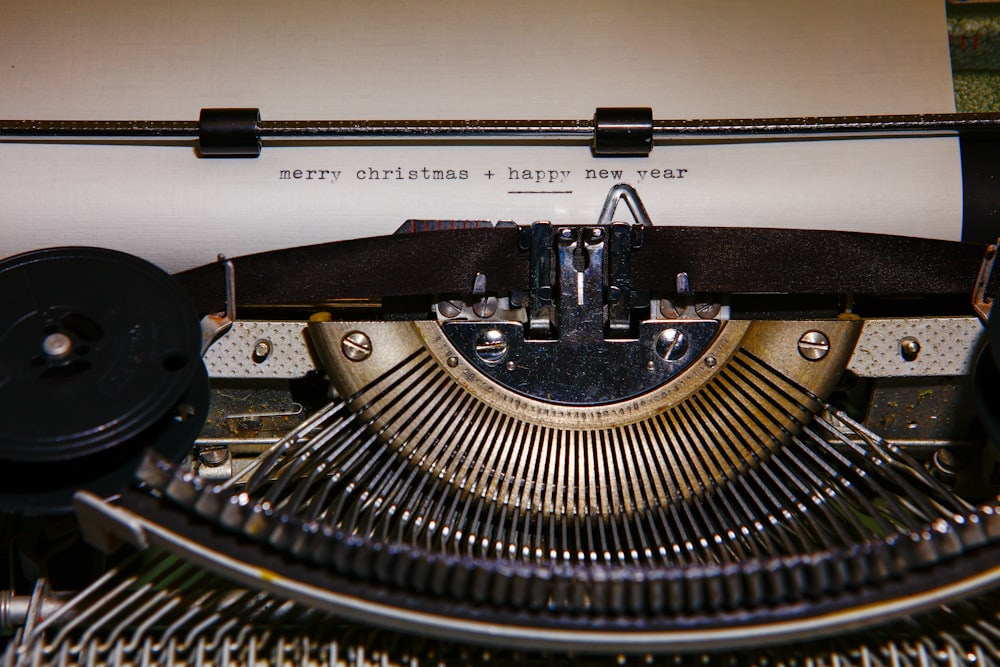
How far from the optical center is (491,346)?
1807 millimetres

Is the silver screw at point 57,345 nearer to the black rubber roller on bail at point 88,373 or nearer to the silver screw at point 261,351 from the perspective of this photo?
the black rubber roller on bail at point 88,373

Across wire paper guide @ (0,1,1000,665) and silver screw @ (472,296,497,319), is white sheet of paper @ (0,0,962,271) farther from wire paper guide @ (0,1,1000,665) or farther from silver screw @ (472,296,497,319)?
silver screw @ (472,296,497,319)

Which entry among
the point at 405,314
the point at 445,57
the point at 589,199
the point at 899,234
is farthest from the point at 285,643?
the point at 899,234

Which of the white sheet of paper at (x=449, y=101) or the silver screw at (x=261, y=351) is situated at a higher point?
the white sheet of paper at (x=449, y=101)

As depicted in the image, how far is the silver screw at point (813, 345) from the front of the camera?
5.85ft

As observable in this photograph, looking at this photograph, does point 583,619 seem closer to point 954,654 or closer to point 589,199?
point 954,654

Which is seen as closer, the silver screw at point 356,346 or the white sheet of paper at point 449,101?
the silver screw at point 356,346

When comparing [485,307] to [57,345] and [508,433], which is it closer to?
[508,433]

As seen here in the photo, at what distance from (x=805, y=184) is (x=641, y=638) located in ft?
3.84

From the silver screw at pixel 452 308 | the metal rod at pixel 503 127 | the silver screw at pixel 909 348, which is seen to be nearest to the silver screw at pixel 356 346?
the silver screw at pixel 452 308

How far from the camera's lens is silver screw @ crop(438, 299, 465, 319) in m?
1.88

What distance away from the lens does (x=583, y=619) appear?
4.34ft

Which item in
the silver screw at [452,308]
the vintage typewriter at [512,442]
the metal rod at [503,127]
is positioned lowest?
the vintage typewriter at [512,442]

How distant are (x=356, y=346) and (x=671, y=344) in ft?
2.13
